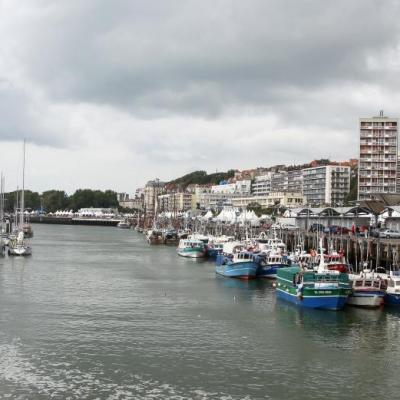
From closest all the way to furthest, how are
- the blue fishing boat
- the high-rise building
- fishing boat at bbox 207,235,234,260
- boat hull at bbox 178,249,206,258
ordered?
1. boat hull at bbox 178,249,206,258
2. fishing boat at bbox 207,235,234,260
3. the blue fishing boat
4. the high-rise building

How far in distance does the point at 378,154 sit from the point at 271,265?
97.8m

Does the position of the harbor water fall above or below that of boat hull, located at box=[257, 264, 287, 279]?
below

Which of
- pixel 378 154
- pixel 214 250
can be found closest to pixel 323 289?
pixel 214 250

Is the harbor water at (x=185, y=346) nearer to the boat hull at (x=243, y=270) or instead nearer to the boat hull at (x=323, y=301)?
the boat hull at (x=323, y=301)

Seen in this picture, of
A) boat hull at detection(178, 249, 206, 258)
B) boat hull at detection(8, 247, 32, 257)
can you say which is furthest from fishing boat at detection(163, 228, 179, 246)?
boat hull at detection(8, 247, 32, 257)

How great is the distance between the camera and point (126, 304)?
45.5 metres

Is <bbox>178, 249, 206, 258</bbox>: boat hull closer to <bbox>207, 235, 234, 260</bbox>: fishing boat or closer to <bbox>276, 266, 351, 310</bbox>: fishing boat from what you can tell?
<bbox>207, 235, 234, 260</bbox>: fishing boat

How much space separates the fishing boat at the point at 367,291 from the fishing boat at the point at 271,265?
16.5 m

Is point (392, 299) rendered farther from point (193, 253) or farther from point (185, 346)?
point (193, 253)

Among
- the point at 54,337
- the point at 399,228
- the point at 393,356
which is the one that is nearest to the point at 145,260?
the point at 399,228

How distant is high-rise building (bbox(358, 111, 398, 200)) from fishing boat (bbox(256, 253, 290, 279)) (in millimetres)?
92608

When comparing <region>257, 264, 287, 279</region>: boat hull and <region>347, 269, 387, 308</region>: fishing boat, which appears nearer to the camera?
<region>347, 269, 387, 308</region>: fishing boat

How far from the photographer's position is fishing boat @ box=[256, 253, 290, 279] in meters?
61.0

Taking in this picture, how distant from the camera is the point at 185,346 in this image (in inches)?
1276
